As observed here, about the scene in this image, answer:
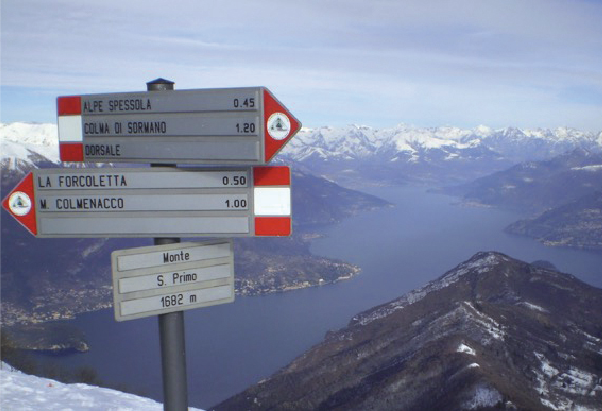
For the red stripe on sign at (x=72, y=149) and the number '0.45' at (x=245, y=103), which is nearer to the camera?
the number '0.45' at (x=245, y=103)

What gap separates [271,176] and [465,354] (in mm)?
46601

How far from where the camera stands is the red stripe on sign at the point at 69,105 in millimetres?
4133

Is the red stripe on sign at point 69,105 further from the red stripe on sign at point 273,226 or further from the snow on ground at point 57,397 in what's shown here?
the snow on ground at point 57,397

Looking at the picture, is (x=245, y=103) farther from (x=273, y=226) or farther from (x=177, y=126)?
(x=273, y=226)

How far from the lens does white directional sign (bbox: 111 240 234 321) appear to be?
156 inches

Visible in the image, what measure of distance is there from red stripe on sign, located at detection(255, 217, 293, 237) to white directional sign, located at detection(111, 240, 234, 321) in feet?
1.05

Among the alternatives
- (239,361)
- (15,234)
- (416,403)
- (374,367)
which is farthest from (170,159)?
(15,234)

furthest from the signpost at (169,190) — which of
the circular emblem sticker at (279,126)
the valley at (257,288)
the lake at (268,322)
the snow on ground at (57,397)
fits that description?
the lake at (268,322)

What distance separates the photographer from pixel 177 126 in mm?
3891

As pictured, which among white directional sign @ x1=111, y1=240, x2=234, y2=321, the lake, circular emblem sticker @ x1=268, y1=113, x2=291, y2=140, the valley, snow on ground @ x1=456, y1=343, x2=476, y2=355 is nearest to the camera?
circular emblem sticker @ x1=268, y1=113, x2=291, y2=140

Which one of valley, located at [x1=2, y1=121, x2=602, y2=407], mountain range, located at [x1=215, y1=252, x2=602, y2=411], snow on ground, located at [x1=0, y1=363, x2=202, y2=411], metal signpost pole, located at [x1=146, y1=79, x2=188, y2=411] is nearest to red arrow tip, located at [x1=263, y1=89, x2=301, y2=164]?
metal signpost pole, located at [x1=146, y1=79, x2=188, y2=411]

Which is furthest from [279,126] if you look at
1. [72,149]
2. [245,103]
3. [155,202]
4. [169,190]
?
[72,149]

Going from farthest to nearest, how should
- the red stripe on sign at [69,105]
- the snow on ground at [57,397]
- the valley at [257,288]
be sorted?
the valley at [257,288] < the snow on ground at [57,397] < the red stripe on sign at [69,105]

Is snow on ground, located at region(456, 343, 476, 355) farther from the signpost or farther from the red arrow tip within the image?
the red arrow tip
